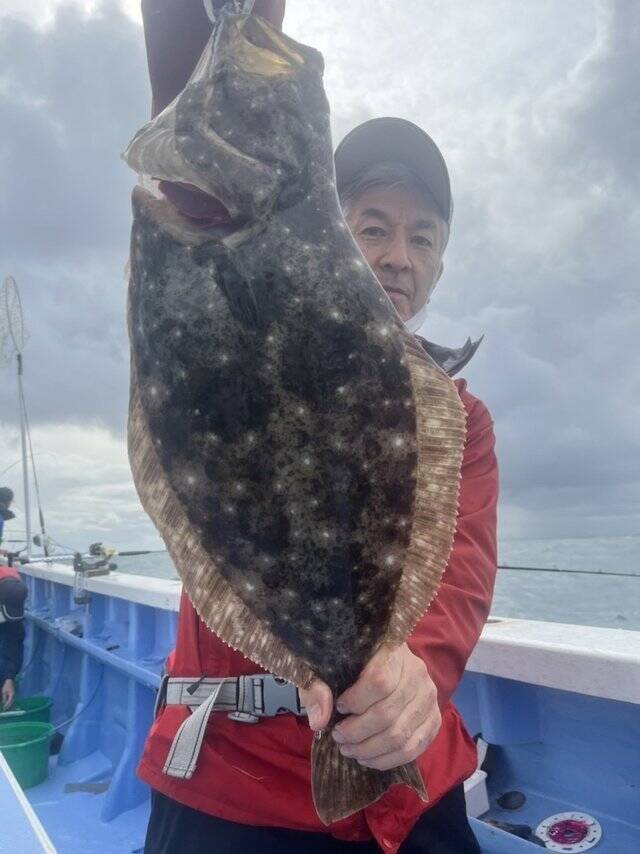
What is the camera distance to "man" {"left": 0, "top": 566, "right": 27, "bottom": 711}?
776 cm

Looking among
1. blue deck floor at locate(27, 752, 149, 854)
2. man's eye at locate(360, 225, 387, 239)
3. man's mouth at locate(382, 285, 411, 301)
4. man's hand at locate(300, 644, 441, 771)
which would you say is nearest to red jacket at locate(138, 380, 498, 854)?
man's hand at locate(300, 644, 441, 771)

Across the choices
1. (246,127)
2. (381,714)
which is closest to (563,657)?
(381,714)

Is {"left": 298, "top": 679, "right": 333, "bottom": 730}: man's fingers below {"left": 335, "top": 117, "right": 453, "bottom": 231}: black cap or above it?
below

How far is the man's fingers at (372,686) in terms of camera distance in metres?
1.48

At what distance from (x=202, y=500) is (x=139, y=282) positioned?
0.60 m

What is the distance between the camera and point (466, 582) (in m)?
1.95

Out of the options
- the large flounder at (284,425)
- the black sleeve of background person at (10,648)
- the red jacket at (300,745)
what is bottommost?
the black sleeve of background person at (10,648)

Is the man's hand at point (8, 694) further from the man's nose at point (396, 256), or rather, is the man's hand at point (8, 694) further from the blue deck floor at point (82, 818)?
the man's nose at point (396, 256)

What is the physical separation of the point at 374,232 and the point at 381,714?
1.97 m

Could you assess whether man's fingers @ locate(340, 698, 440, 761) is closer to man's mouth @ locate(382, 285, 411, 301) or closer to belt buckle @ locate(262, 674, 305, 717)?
belt buckle @ locate(262, 674, 305, 717)

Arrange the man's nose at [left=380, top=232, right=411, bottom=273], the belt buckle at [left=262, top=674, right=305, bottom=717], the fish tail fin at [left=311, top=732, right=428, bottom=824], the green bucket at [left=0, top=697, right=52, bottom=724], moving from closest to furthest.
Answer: the fish tail fin at [left=311, top=732, right=428, bottom=824], the belt buckle at [left=262, top=674, right=305, bottom=717], the man's nose at [left=380, top=232, right=411, bottom=273], the green bucket at [left=0, top=697, right=52, bottom=724]

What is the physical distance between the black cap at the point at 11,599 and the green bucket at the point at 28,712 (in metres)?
1.02

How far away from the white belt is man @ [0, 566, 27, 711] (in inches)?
267

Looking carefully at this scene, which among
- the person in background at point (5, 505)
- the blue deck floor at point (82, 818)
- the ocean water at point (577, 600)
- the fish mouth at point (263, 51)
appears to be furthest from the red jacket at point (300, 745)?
the person in background at point (5, 505)
